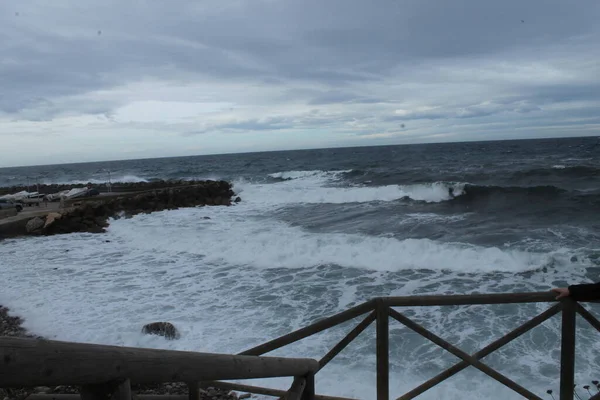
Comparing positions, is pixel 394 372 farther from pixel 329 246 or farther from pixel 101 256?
pixel 101 256

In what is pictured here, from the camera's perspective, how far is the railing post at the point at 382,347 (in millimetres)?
2996

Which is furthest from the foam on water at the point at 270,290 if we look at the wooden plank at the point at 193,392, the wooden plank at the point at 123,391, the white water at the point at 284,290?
the wooden plank at the point at 123,391

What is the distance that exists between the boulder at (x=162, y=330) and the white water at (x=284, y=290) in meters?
0.16

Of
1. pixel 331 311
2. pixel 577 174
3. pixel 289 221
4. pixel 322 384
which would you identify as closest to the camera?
pixel 322 384

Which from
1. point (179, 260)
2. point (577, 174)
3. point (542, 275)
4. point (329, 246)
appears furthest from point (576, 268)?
point (577, 174)

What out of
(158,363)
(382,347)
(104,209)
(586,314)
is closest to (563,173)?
(104,209)

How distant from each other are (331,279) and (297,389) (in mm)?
8317

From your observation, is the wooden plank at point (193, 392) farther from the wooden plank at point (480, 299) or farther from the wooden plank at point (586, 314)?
the wooden plank at point (586, 314)

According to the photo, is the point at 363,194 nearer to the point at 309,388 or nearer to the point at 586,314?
the point at 586,314

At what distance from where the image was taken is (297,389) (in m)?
2.33

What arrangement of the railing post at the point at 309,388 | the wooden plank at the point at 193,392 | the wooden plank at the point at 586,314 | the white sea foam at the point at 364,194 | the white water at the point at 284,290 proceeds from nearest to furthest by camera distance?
the railing post at the point at 309,388, the wooden plank at the point at 193,392, the wooden plank at the point at 586,314, the white water at the point at 284,290, the white sea foam at the point at 364,194

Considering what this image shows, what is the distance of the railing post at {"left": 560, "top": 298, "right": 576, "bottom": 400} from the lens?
292 centimetres

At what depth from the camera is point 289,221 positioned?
19625mm

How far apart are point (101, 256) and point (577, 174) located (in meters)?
31.4
